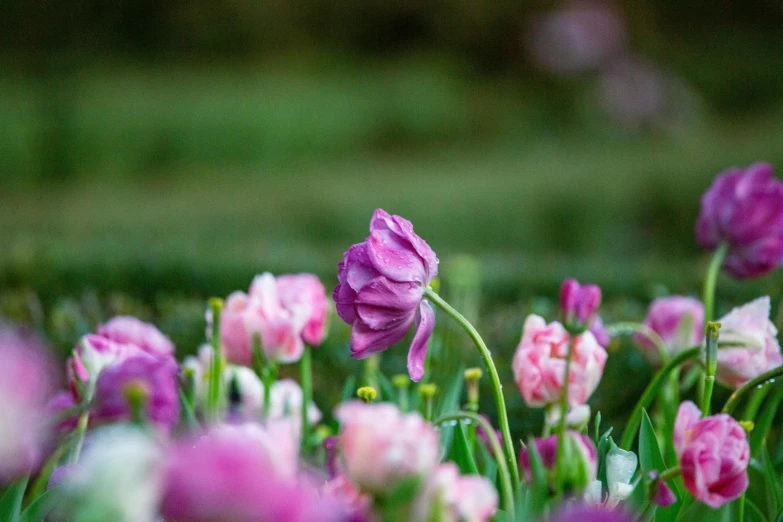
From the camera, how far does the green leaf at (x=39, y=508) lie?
0.82 meters

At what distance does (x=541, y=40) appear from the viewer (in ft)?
29.4

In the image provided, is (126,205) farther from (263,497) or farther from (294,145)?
(263,497)

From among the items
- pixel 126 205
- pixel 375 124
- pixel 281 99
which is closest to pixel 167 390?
pixel 126 205

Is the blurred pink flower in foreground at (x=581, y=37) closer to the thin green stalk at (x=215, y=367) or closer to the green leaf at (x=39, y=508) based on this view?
the thin green stalk at (x=215, y=367)

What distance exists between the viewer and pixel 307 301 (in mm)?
1061

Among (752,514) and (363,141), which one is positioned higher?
(752,514)

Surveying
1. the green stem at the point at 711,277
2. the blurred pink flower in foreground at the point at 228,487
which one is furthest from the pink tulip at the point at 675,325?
the blurred pink flower in foreground at the point at 228,487

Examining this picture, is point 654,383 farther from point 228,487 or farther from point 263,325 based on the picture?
point 228,487

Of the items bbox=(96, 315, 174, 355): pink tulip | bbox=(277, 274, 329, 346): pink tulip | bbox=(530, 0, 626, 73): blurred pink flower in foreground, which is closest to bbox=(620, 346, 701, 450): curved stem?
bbox=(277, 274, 329, 346): pink tulip

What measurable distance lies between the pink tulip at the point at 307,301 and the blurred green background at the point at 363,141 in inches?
31.1

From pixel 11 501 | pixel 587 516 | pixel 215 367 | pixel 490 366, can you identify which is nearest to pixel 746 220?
pixel 490 366

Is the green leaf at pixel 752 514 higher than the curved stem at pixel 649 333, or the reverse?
the curved stem at pixel 649 333

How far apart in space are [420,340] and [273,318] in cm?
24

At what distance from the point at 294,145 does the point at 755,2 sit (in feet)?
19.7
